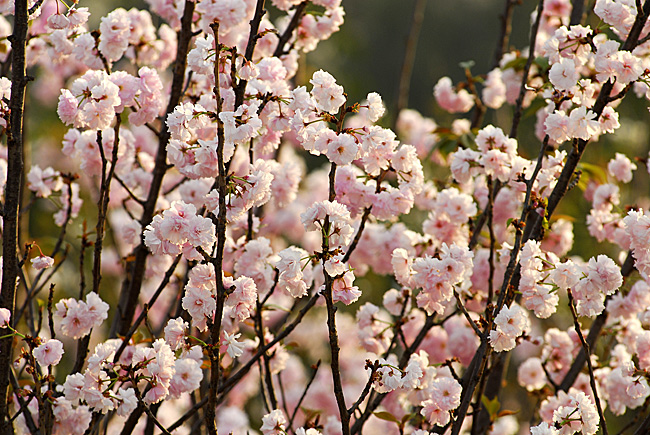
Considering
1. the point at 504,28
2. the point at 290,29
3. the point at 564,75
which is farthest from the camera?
the point at 504,28

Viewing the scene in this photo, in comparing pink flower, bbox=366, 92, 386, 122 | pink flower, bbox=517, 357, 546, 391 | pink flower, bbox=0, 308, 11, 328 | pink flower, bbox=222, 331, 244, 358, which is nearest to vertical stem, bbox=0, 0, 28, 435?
pink flower, bbox=0, 308, 11, 328

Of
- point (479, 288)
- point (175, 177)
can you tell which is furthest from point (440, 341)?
point (175, 177)

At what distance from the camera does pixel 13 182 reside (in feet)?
4.92

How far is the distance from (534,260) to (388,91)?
9.41 metres

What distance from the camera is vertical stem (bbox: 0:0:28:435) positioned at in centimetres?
146

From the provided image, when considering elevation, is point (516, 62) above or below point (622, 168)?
above

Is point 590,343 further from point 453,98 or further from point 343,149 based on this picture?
point 453,98

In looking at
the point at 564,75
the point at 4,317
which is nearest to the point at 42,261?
the point at 4,317

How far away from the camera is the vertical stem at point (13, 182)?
4.79 feet

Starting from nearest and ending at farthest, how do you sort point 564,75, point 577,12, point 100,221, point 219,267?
Result: point 219,267
point 564,75
point 100,221
point 577,12

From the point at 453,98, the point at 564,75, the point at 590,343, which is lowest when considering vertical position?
the point at 590,343

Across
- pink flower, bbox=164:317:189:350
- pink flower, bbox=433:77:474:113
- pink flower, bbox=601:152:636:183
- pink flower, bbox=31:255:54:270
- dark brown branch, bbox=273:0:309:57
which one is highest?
pink flower, bbox=433:77:474:113

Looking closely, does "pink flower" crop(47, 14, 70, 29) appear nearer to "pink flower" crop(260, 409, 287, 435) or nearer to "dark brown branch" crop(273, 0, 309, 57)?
"dark brown branch" crop(273, 0, 309, 57)

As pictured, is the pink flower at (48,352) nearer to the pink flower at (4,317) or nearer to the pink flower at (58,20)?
the pink flower at (4,317)
